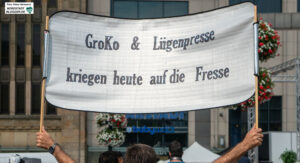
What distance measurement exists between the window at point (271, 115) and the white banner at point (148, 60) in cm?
3060

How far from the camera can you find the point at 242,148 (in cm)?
480

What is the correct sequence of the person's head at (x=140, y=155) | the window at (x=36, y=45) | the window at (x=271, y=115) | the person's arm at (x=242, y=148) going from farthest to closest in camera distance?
1. the window at (x=36, y=45)
2. the window at (x=271, y=115)
3. the person's arm at (x=242, y=148)
4. the person's head at (x=140, y=155)

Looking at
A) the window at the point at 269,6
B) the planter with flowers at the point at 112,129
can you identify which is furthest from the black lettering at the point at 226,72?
the window at the point at 269,6

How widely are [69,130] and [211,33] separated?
31.3 m

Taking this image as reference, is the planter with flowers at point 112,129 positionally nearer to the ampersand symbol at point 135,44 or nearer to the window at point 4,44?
the window at point 4,44

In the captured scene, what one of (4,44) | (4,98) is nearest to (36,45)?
(4,44)

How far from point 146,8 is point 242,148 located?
3386cm

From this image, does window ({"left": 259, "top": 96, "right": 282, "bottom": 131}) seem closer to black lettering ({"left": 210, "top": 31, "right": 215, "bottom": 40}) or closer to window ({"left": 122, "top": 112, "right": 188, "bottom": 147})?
window ({"left": 122, "top": 112, "right": 188, "bottom": 147})

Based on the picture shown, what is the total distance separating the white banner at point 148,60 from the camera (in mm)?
6555

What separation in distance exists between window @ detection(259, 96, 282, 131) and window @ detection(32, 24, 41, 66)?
48.7ft

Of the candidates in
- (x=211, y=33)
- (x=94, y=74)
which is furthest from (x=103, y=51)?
(x=211, y=33)

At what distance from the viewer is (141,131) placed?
123 feet

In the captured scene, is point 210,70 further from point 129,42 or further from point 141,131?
point 141,131

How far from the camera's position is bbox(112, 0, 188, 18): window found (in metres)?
38.1
